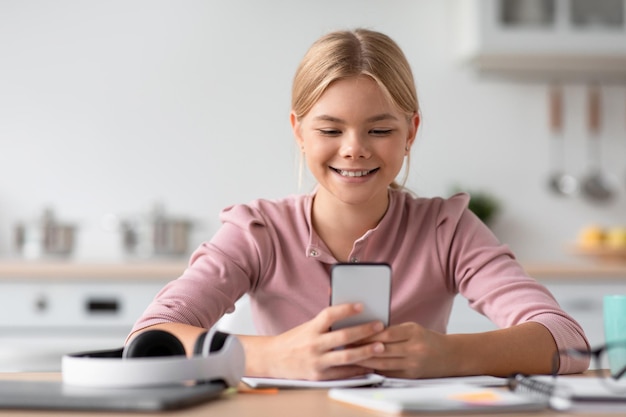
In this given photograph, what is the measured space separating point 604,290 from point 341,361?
6.73ft

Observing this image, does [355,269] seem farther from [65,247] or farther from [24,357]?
[65,247]

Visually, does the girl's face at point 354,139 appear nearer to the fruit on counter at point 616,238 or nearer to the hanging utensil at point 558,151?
the fruit on counter at point 616,238

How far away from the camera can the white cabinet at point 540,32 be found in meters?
3.19

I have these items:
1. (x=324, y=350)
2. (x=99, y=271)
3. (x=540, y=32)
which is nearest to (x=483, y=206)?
(x=540, y=32)

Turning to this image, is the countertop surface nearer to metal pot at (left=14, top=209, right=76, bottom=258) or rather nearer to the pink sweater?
metal pot at (left=14, top=209, right=76, bottom=258)

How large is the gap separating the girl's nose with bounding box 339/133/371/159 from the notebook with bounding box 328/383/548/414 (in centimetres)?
52

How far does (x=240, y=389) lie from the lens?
3.25ft

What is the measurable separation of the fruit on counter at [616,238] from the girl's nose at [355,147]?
2.04 meters

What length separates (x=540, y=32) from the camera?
10.5 ft

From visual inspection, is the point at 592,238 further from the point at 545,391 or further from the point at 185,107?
the point at 545,391

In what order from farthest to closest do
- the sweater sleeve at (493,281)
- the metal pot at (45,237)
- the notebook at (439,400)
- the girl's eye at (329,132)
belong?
the metal pot at (45,237)
the girl's eye at (329,132)
the sweater sleeve at (493,281)
the notebook at (439,400)

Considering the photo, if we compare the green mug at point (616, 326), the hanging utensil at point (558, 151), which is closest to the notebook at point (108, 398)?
the green mug at point (616, 326)

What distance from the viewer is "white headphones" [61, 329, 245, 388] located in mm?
887

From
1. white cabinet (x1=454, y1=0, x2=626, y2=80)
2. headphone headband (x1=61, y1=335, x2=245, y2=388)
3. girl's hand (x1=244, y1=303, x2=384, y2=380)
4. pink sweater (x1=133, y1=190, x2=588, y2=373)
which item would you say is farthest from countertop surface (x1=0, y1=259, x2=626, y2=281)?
headphone headband (x1=61, y1=335, x2=245, y2=388)
